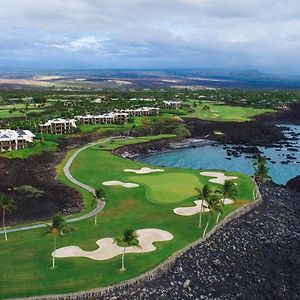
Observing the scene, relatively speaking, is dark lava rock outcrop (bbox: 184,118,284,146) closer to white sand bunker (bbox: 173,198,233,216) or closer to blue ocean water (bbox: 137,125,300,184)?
blue ocean water (bbox: 137,125,300,184)

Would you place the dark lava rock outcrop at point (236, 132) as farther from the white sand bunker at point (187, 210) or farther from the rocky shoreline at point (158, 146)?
the white sand bunker at point (187, 210)

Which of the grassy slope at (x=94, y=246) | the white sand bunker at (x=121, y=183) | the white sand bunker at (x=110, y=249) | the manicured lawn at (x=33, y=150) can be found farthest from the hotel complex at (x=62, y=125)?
the white sand bunker at (x=110, y=249)

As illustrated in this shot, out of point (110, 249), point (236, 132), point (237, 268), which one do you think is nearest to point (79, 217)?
point (110, 249)

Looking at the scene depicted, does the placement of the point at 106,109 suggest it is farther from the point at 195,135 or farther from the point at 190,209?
the point at 190,209

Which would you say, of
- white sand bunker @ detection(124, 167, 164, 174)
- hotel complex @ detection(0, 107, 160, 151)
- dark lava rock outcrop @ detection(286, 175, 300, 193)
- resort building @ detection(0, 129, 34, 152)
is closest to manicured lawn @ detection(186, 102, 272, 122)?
hotel complex @ detection(0, 107, 160, 151)

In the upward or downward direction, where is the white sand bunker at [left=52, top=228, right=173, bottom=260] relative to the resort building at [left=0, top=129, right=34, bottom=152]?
downward

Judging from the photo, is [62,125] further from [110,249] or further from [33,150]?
[110,249]
